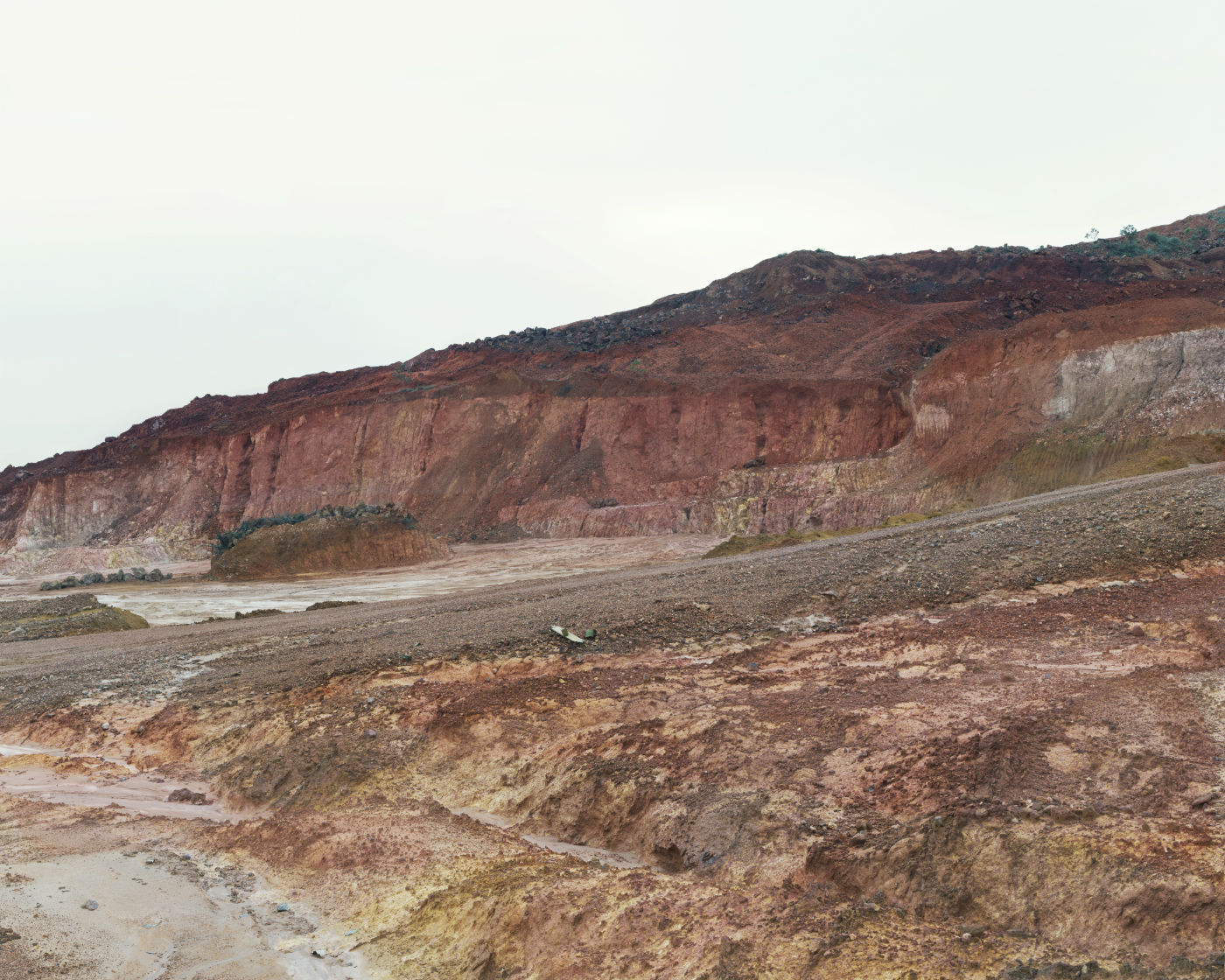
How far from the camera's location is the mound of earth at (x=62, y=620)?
77.6ft

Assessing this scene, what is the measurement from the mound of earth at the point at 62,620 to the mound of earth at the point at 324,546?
15021 millimetres

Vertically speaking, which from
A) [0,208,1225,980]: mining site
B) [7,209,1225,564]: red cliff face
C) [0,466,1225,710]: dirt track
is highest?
[7,209,1225,564]: red cliff face

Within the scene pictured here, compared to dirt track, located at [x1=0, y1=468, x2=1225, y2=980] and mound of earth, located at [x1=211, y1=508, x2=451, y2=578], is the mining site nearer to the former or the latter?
dirt track, located at [x1=0, y1=468, x2=1225, y2=980]

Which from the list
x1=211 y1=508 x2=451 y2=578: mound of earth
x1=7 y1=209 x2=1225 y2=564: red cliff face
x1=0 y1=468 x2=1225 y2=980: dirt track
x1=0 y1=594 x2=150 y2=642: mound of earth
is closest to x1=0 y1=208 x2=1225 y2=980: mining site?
x1=0 y1=468 x2=1225 y2=980: dirt track

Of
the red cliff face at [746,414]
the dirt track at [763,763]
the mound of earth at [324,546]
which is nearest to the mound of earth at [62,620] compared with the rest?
the dirt track at [763,763]

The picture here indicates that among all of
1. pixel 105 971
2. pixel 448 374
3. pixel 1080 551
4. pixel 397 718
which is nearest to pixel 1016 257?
pixel 448 374

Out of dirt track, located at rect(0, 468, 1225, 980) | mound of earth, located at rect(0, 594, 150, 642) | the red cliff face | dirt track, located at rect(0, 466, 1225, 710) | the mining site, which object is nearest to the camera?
dirt track, located at rect(0, 468, 1225, 980)

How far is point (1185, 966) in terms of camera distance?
436 centimetres

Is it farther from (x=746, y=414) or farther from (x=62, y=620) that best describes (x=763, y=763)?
(x=746, y=414)

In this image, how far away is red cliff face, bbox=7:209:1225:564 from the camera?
36.9 metres

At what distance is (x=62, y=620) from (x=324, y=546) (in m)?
20.3

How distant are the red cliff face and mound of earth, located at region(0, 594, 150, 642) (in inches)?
1032

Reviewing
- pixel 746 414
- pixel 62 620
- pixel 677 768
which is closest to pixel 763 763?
pixel 677 768

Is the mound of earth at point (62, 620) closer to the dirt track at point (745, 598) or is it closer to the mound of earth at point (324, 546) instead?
the dirt track at point (745, 598)
